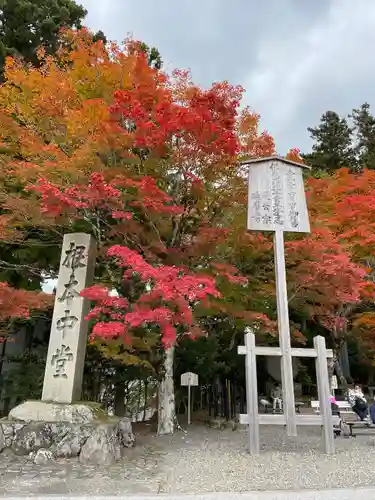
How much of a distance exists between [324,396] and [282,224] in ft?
12.0

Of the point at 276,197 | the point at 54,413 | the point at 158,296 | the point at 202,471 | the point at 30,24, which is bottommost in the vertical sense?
the point at 202,471

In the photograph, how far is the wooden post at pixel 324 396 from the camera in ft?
25.3

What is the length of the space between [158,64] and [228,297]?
10815 mm

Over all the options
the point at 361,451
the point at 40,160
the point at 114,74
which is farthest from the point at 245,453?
the point at 114,74

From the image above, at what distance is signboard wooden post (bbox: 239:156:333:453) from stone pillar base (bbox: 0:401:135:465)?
2728mm

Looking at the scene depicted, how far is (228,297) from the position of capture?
10.1 meters

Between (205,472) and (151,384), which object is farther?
(151,384)

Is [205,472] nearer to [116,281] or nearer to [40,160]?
[116,281]

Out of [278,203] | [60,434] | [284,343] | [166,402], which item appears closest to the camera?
[60,434]

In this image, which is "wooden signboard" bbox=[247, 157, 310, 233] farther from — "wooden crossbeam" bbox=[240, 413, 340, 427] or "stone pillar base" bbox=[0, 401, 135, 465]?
"stone pillar base" bbox=[0, 401, 135, 465]

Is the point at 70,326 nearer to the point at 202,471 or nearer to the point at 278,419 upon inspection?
the point at 202,471

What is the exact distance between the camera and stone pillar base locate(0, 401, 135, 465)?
23.4ft

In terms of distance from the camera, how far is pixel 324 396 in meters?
7.93

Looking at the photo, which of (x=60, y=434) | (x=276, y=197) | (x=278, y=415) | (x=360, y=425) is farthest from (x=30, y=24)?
(x=360, y=425)
